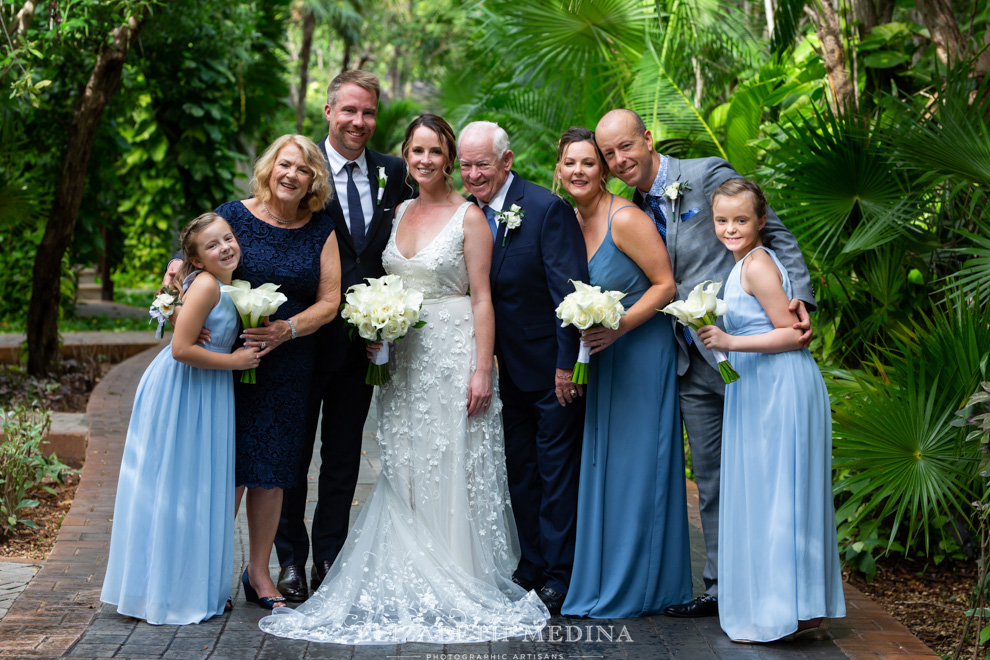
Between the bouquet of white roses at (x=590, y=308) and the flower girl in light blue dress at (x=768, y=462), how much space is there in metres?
0.38

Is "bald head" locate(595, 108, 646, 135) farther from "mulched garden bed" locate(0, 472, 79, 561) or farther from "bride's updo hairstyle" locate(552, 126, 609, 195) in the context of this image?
"mulched garden bed" locate(0, 472, 79, 561)

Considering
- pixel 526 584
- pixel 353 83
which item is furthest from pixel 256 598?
pixel 353 83

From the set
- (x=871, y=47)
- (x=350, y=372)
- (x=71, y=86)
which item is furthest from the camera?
(x=71, y=86)

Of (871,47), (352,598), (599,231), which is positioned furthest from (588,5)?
(352,598)

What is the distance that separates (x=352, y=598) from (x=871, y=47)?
4.96 m

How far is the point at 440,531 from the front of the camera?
14.4 ft

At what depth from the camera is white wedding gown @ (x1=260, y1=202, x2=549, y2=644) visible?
167 inches

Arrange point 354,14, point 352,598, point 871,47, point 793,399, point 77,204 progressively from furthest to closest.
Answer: point 354,14 → point 77,204 → point 871,47 → point 352,598 → point 793,399

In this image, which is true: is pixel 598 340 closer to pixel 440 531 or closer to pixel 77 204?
pixel 440 531

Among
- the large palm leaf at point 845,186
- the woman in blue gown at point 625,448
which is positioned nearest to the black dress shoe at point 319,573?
the woman in blue gown at point 625,448

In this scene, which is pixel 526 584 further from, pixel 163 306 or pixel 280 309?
pixel 163 306

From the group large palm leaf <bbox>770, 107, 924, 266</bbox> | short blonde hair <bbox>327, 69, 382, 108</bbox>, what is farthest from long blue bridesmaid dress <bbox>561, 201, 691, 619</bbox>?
large palm leaf <bbox>770, 107, 924, 266</bbox>

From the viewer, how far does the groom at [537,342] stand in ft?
14.0

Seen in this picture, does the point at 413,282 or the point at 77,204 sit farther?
the point at 77,204
